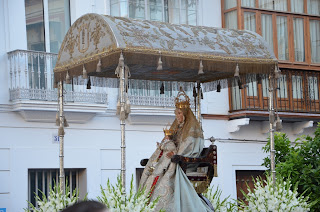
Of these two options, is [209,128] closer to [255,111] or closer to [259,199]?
[255,111]

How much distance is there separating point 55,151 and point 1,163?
→ 1035 millimetres

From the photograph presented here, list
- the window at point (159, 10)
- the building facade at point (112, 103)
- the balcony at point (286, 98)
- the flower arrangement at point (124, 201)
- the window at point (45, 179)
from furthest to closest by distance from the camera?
the balcony at point (286, 98), the window at point (159, 10), the window at point (45, 179), the building facade at point (112, 103), the flower arrangement at point (124, 201)

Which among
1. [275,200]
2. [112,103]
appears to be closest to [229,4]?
[112,103]

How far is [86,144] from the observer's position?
13.8m

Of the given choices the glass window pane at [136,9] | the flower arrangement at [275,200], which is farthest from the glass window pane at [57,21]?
the flower arrangement at [275,200]

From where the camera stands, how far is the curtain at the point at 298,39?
1639cm

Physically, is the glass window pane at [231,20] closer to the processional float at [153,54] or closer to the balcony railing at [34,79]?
the balcony railing at [34,79]

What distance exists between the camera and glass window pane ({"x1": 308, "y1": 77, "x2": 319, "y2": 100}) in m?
16.5

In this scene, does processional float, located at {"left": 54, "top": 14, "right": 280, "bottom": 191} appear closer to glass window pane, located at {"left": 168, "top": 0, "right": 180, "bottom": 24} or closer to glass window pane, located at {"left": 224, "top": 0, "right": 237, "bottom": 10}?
glass window pane, located at {"left": 168, "top": 0, "right": 180, "bottom": 24}

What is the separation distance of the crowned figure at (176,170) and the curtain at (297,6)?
7.65 m

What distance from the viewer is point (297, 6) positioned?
16.7 meters

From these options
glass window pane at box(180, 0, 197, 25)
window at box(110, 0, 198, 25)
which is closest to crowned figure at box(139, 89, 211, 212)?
window at box(110, 0, 198, 25)

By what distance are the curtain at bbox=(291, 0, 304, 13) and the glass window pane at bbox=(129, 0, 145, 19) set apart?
3.70 meters

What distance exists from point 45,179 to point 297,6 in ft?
23.0
